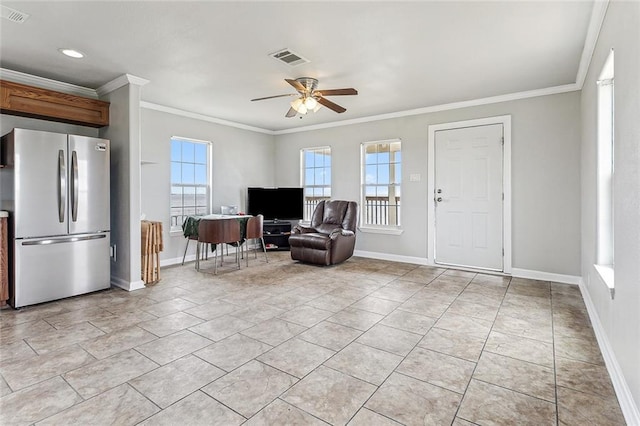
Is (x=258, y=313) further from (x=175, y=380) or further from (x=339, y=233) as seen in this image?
(x=339, y=233)

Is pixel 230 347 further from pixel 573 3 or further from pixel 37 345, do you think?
pixel 573 3

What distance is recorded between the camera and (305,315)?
3.21m

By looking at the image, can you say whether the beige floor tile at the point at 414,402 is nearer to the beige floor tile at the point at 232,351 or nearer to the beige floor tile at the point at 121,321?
the beige floor tile at the point at 232,351

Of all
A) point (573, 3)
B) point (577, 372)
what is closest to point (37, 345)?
point (577, 372)

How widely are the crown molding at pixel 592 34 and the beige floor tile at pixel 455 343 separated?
8.62 ft

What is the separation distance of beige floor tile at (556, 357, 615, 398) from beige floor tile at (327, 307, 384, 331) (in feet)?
4.52

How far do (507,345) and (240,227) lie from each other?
3.91 m

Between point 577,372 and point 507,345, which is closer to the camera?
point 577,372

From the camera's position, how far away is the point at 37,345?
257cm

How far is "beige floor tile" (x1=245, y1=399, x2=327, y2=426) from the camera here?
1.67m

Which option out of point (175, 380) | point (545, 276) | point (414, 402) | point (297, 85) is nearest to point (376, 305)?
point (414, 402)

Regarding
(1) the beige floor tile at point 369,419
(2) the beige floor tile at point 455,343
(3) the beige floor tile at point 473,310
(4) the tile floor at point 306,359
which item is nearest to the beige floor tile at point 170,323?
(4) the tile floor at point 306,359

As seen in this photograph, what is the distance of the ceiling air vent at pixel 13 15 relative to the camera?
8.44 ft

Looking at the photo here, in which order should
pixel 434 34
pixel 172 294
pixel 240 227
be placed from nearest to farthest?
pixel 434 34, pixel 172 294, pixel 240 227
